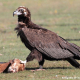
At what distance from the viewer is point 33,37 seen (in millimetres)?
9266

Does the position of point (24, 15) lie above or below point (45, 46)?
above

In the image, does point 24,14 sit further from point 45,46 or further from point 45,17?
point 45,17

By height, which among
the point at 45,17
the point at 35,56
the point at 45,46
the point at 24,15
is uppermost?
the point at 24,15

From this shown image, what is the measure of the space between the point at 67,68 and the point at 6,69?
188cm

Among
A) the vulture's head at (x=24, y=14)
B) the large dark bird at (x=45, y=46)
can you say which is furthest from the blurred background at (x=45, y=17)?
the large dark bird at (x=45, y=46)

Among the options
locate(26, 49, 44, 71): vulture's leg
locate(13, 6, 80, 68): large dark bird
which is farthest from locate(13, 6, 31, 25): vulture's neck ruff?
locate(26, 49, 44, 71): vulture's leg

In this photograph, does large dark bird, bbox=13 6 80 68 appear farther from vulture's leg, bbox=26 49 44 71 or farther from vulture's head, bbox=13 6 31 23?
vulture's head, bbox=13 6 31 23

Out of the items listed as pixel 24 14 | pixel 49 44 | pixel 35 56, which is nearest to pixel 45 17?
pixel 24 14

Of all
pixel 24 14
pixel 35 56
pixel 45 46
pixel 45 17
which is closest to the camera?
pixel 35 56

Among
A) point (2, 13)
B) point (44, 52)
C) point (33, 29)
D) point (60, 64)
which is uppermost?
point (33, 29)

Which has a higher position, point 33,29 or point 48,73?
point 33,29

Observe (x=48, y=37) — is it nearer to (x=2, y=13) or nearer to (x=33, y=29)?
(x=33, y=29)

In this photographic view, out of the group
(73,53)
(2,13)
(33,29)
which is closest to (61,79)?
(73,53)

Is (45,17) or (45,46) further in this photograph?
(45,17)
